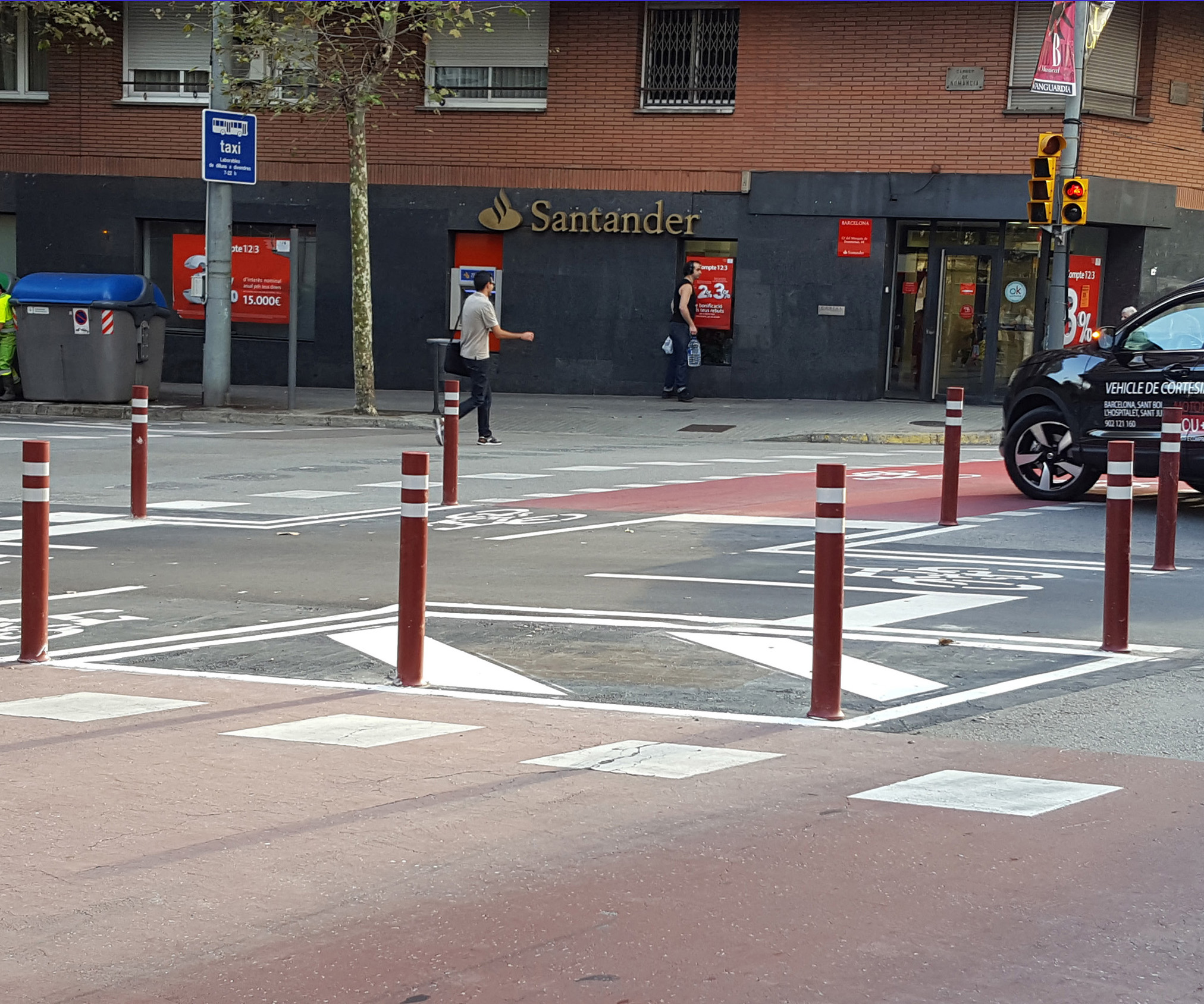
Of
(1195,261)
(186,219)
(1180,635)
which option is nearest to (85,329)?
(186,219)

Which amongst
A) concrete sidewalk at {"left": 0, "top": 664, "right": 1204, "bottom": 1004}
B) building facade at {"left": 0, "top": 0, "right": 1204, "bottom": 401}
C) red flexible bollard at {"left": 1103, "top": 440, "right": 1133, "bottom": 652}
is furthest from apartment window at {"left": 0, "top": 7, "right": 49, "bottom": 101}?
concrete sidewalk at {"left": 0, "top": 664, "right": 1204, "bottom": 1004}

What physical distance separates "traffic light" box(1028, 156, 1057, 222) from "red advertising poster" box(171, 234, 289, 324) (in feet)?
42.6

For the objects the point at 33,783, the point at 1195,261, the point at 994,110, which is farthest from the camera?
the point at 1195,261

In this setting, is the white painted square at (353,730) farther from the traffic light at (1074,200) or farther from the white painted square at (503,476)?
the traffic light at (1074,200)

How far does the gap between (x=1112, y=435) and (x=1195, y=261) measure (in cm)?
1560

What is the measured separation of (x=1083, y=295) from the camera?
27391mm

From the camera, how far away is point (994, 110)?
84.7ft

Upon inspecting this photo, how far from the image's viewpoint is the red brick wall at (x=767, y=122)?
26.0m

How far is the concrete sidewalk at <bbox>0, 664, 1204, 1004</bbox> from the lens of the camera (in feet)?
13.1

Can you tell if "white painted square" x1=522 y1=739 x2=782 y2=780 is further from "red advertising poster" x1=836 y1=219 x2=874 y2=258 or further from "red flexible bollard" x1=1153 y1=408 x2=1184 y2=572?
"red advertising poster" x1=836 y1=219 x2=874 y2=258

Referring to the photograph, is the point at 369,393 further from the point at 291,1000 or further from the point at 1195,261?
the point at 291,1000

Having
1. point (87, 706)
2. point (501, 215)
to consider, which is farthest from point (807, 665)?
point (501, 215)

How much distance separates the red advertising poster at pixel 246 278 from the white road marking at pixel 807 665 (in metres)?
21.9

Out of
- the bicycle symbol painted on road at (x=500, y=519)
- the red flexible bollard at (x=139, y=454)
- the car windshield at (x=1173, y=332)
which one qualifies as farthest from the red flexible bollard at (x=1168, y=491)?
the red flexible bollard at (x=139, y=454)
